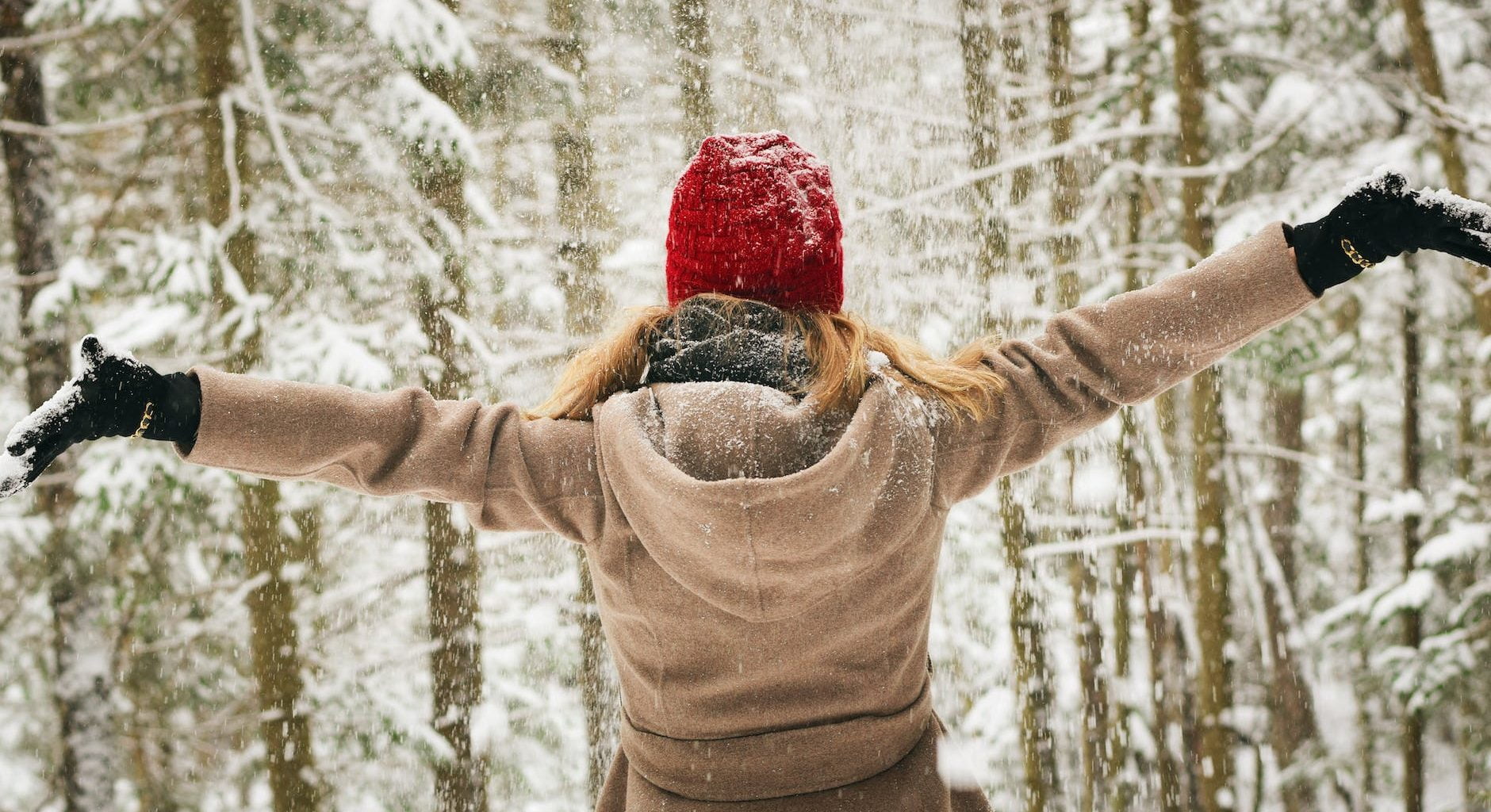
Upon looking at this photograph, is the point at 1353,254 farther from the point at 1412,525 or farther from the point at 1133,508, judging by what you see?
the point at 1412,525

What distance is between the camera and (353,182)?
6.25 meters

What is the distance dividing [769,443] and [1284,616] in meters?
12.7

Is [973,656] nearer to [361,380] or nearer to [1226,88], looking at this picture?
[1226,88]

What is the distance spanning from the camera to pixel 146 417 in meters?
1.43

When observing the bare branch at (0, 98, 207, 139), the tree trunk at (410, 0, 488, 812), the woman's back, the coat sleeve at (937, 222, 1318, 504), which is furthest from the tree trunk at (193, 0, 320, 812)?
the coat sleeve at (937, 222, 1318, 504)

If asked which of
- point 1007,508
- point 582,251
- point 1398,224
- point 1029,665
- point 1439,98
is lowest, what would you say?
point 1029,665

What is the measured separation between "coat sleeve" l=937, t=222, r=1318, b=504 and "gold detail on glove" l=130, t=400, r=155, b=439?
1.25 meters

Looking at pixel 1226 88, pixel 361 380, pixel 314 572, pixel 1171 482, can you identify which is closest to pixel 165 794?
pixel 314 572

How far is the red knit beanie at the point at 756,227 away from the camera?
68.2 inches

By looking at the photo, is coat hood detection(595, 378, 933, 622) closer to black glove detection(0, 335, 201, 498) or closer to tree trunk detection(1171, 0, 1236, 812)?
black glove detection(0, 335, 201, 498)

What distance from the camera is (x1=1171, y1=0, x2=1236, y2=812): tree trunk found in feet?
19.6

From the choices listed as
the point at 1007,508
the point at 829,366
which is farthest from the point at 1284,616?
the point at 829,366

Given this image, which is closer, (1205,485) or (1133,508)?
(1205,485)

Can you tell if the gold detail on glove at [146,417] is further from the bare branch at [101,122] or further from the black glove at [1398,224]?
the bare branch at [101,122]
